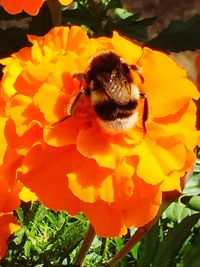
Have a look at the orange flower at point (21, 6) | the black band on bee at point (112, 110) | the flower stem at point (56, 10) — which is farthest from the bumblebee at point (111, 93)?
the flower stem at point (56, 10)

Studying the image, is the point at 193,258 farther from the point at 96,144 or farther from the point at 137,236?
the point at 96,144

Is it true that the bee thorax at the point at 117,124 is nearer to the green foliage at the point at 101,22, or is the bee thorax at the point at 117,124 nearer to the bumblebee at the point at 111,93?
the bumblebee at the point at 111,93

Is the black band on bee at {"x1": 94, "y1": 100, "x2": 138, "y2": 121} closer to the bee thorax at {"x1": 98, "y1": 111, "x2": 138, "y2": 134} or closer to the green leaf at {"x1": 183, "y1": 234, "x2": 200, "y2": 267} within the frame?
the bee thorax at {"x1": 98, "y1": 111, "x2": 138, "y2": 134}

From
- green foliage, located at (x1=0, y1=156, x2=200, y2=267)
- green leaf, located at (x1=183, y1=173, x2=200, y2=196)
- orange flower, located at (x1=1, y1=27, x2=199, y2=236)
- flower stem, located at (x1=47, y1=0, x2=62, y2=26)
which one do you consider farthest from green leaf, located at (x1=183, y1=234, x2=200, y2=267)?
flower stem, located at (x1=47, y1=0, x2=62, y2=26)

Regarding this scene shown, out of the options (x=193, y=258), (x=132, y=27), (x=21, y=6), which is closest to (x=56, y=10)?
(x=21, y=6)

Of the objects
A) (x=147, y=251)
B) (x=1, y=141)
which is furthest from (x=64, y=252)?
(x=1, y=141)
